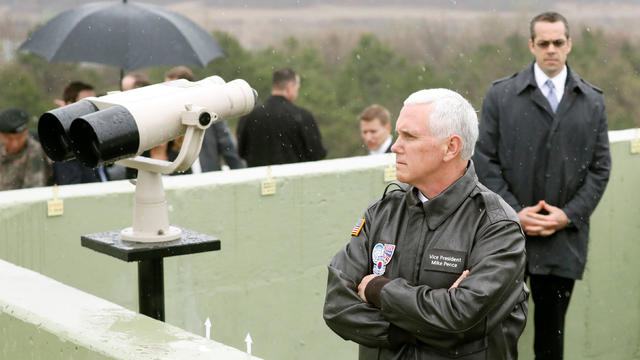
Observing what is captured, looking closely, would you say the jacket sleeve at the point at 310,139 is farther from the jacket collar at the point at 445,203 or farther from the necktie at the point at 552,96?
the jacket collar at the point at 445,203

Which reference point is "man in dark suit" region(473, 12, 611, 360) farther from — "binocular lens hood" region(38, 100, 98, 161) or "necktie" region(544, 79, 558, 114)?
"binocular lens hood" region(38, 100, 98, 161)

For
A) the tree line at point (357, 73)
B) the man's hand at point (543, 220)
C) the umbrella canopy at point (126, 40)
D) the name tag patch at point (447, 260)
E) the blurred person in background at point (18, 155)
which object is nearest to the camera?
the name tag patch at point (447, 260)

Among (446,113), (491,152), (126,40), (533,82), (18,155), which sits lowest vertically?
(18,155)

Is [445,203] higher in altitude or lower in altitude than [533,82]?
lower

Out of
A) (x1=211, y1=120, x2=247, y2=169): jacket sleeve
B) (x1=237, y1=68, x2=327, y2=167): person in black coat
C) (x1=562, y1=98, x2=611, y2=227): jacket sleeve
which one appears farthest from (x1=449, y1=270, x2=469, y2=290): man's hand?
(x1=237, y1=68, x2=327, y2=167): person in black coat

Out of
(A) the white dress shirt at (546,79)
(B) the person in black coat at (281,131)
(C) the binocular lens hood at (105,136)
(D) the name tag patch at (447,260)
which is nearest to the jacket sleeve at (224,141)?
(B) the person in black coat at (281,131)

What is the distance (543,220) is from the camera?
215 inches

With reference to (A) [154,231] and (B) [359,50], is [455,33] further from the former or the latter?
(A) [154,231]

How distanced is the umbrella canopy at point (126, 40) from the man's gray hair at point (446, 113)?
574 cm

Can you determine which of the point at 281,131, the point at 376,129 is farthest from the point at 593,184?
the point at 281,131

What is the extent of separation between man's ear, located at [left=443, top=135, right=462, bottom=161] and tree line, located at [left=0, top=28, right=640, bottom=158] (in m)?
17.0

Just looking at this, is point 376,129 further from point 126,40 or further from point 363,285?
point 363,285

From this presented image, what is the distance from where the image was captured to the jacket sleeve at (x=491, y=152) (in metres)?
5.58

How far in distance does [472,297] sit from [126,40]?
640cm
